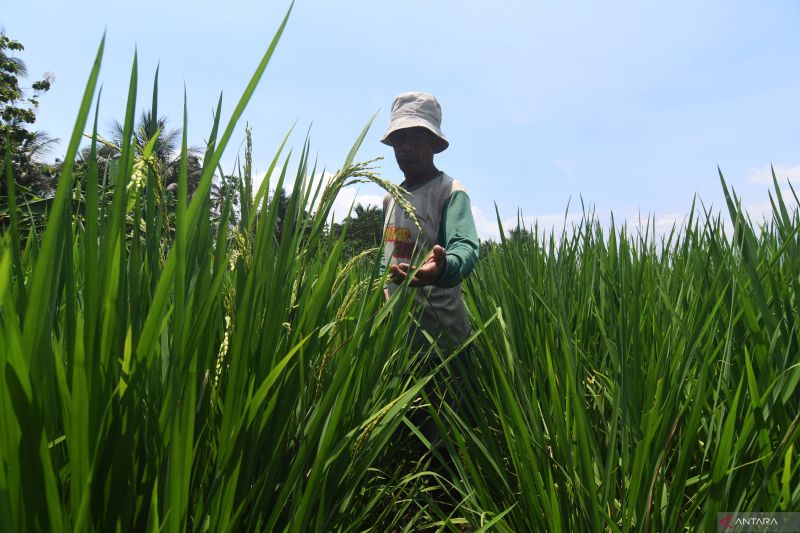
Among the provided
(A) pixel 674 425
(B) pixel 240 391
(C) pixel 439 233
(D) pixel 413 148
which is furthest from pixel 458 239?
(B) pixel 240 391

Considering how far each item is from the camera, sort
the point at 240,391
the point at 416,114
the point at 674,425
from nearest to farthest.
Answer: the point at 240,391
the point at 674,425
the point at 416,114

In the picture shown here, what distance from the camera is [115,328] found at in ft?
2.01

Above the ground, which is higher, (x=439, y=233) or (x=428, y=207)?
(x=428, y=207)

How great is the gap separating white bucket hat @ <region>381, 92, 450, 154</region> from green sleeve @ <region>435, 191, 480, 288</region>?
0.28 metres

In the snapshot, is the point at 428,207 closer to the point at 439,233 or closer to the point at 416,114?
the point at 439,233

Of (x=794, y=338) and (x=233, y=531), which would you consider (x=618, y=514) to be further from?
(x=233, y=531)

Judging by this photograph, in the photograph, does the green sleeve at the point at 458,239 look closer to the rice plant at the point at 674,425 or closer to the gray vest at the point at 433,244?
the gray vest at the point at 433,244

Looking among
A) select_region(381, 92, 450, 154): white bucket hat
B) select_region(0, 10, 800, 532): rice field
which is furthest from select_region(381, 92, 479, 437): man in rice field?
select_region(0, 10, 800, 532): rice field

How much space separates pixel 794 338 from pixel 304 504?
110 centimetres

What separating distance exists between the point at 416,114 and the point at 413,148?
0.44ft

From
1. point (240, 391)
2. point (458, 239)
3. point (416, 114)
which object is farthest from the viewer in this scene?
point (416, 114)

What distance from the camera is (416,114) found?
1.92 m

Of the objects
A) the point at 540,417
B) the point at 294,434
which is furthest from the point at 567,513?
the point at 294,434

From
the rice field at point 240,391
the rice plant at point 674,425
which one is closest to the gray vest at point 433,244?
the rice plant at point 674,425
